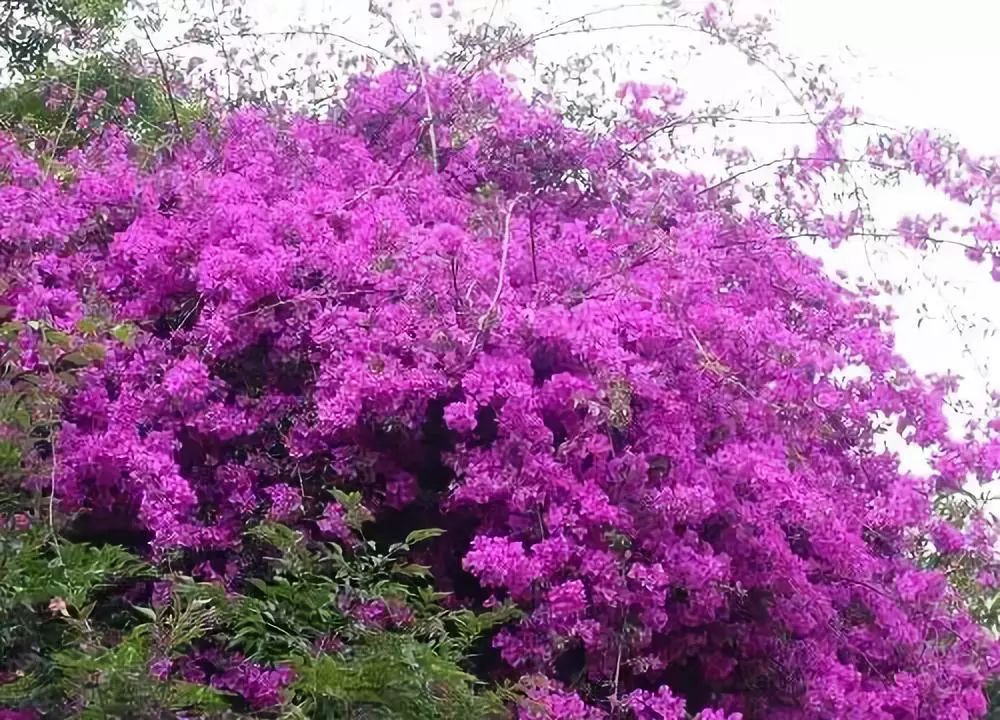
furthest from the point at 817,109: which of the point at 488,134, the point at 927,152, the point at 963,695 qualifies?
the point at 963,695

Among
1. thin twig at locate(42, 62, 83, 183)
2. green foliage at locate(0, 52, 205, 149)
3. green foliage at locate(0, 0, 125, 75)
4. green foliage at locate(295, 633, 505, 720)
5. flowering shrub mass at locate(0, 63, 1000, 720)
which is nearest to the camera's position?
green foliage at locate(295, 633, 505, 720)

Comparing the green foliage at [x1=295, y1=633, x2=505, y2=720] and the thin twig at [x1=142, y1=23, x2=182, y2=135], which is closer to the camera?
the green foliage at [x1=295, y1=633, x2=505, y2=720]

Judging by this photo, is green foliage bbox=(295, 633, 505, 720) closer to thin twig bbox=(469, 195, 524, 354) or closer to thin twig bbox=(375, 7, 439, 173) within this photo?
thin twig bbox=(469, 195, 524, 354)

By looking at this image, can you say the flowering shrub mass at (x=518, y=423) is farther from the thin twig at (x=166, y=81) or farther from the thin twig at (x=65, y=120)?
the thin twig at (x=166, y=81)

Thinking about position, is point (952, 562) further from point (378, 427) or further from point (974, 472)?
point (378, 427)

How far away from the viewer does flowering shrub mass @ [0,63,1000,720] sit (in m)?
3.43

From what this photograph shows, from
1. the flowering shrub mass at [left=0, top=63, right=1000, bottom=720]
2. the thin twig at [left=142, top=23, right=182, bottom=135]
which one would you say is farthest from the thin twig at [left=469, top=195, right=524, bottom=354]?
the thin twig at [left=142, top=23, right=182, bottom=135]

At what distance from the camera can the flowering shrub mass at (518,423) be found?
11.3 feet

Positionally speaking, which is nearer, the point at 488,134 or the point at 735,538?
the point at 735,538

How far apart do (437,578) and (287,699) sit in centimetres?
89

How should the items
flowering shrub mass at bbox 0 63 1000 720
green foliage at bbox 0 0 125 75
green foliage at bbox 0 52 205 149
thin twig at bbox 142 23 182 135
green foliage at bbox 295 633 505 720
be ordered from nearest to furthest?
green foliage at bbox 295 633 505 720
flowering shrub mass at bbox 0 63 1000 720
thin twig at bbox 142 23 182 135
green foliage at bbox 0 52 205 149
green foliage at bbox 0 0 125 75

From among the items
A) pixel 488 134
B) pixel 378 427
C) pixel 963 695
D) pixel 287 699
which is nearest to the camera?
pixel 287 699

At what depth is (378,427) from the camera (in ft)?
11.6

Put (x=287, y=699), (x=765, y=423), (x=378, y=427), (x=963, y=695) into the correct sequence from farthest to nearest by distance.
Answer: (x=963, y=695)
(x=765, y=423)
(x=378, y=427)
(x=287, y=699)
